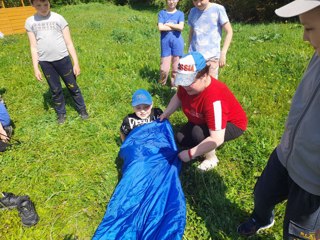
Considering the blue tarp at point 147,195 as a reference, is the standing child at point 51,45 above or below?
above

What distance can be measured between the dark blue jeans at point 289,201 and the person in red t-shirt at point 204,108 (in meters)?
0.60

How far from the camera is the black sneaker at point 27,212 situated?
2465mm

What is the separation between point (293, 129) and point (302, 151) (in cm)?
A: 12

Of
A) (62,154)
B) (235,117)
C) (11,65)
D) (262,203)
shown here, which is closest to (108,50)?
(11,65)

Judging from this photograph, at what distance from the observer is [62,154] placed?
3379 mm

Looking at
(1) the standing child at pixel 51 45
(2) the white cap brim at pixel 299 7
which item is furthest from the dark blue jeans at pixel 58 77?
(2) the white cap brim at pixel 299 7

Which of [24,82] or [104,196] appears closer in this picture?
[104,196]

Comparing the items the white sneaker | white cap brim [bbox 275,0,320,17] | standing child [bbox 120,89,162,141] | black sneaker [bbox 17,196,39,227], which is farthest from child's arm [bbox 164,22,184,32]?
white cap brim [bbox 275,0,320,17]

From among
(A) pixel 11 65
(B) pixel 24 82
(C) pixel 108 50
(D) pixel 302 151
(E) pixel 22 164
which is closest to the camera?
(D) pixel 302 151

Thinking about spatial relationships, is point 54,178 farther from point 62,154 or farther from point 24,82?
point 24,82

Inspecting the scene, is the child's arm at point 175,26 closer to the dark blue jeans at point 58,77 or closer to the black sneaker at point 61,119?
the dark blue jeans at point 58,77

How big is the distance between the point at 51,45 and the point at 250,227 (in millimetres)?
3034

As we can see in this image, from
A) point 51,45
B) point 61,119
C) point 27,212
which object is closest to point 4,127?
point 61,119

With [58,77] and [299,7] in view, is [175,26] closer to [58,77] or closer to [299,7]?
[58,77]
